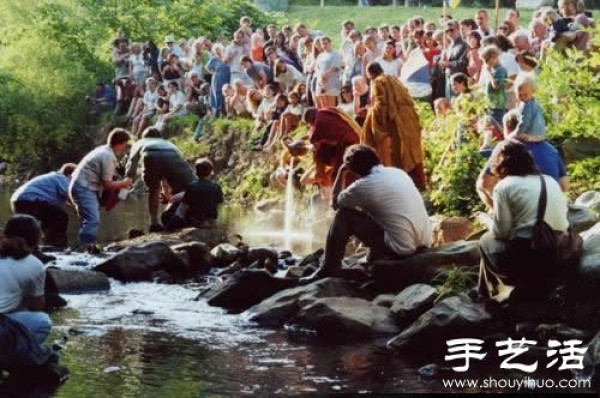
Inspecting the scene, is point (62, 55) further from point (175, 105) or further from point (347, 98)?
point (347, 98)

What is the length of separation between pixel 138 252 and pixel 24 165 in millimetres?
25600

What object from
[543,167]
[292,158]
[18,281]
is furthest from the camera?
[292,158]

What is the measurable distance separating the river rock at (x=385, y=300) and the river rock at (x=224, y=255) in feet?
13.1

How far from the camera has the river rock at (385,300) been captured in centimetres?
1169

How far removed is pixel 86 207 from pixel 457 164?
5.40 metres

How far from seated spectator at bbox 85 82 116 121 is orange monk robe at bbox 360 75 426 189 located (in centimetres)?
2221

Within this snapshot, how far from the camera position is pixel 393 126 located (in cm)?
1650

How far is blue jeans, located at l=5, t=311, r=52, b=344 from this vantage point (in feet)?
28.3

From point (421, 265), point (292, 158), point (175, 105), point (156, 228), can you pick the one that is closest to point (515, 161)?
point (421, 265)

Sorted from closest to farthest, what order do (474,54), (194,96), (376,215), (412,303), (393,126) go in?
(412,303)
(376,215)
(393,126)
(474,54)
(194,96)

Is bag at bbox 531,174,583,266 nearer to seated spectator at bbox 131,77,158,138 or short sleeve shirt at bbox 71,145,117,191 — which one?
short sleeve shirt at bbox 71,145,117,191

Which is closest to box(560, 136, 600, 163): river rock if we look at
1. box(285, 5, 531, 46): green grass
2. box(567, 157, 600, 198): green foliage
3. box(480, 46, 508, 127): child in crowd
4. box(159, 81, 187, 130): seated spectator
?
box(567, 157, 600, 198): green foliage

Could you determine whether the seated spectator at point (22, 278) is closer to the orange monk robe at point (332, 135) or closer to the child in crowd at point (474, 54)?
the orange monk robe at point (332, 135)

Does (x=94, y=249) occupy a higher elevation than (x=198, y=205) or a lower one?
lower
